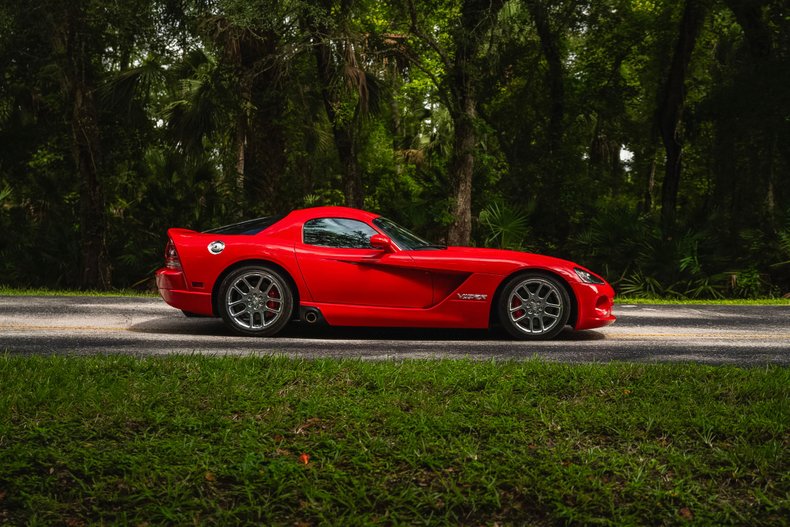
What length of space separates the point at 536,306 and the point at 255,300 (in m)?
2.80

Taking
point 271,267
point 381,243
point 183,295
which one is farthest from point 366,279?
point 183,295

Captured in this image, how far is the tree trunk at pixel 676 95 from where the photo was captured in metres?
20.4

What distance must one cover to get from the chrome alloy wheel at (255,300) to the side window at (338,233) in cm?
58

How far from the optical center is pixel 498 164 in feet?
69.4

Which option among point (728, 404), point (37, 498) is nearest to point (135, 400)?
point (37, 498)

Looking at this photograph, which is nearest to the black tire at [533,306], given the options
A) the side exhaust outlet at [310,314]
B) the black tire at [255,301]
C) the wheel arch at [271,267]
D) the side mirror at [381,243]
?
the side mirror at [381,243]

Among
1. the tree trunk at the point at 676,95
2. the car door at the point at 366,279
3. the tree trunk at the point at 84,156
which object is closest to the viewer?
the car door at the point at 366,279

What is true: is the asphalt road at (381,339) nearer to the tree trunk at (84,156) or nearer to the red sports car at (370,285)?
the red sports car at (370,285)

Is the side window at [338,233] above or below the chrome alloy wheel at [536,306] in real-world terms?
above

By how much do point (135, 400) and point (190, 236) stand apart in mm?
3460

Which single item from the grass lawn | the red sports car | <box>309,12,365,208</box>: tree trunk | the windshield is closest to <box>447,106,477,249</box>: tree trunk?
<box>309,12,365,208</box>: tree trunk

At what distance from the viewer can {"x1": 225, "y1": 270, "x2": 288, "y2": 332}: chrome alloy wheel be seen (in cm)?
803

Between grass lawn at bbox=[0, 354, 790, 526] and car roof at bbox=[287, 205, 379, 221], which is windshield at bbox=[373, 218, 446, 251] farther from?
grass lawn at bbox=[0, 354, 790, 526]

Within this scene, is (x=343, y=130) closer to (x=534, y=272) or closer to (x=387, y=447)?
(x=534, y=272)
